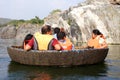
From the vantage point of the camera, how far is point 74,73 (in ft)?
48.5

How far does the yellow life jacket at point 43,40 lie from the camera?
16.0 meters

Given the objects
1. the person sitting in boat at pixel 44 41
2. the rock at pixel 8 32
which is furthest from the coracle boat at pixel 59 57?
the rock at pixel 8 32

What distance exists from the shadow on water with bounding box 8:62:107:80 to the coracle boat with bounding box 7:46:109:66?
266mm

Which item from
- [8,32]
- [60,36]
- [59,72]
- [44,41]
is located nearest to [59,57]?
[44,41]

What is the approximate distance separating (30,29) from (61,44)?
72.9 m

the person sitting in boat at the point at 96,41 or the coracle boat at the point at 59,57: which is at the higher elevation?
the person sitting in boat at the point at 96,41

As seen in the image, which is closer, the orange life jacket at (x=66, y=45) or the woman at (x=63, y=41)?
the woman at (x=63, y=41)

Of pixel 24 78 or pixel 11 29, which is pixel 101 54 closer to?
pixel 24 78

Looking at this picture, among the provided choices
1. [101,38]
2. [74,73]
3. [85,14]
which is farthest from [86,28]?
[74,73]

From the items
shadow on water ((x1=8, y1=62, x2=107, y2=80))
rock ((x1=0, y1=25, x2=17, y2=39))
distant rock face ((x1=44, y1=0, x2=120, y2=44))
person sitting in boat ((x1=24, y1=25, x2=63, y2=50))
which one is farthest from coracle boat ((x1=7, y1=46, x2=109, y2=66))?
rock ((x1=0, y1=25, x2=17, y2=39))

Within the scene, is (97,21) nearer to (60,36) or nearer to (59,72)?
(60,36)

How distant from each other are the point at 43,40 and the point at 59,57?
1.09 metres

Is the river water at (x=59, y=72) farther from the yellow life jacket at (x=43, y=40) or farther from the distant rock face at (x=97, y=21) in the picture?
the distant rock face at (x=97, y=21)

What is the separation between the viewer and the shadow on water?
13.7m
